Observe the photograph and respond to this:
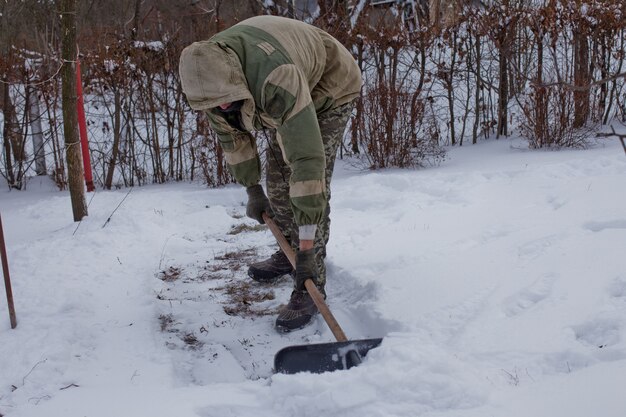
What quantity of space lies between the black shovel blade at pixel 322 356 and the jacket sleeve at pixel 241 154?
3.76 ft

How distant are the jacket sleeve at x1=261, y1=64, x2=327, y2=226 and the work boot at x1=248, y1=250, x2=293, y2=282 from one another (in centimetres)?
111

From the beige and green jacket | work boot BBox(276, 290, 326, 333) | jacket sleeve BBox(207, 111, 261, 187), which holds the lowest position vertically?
work boot BBox(276, 290, 326, 333)

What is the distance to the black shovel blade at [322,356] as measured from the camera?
95.3 inches

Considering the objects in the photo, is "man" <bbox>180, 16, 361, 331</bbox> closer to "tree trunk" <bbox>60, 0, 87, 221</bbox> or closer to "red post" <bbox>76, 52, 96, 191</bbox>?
"tree trunk" <bbox>60, 0, 87, 221</bbox>

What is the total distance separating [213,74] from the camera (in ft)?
7.64

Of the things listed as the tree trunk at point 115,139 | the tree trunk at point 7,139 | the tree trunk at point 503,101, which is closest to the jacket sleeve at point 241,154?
the tree trunk at point 115,139

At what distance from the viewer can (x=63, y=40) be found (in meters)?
4.03

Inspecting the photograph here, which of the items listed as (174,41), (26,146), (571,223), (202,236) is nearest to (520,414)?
(571,223)

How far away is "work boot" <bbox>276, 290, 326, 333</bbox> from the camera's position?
2963 mm

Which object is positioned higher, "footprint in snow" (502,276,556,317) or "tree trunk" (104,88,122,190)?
"tree trunk" (104,88,122,190)

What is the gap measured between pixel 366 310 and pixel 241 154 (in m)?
1.12

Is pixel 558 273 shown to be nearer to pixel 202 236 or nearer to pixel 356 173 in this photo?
pixel 202 236

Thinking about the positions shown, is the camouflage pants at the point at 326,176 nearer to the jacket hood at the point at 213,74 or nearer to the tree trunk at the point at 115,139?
the jacket hood at the point at 213,74

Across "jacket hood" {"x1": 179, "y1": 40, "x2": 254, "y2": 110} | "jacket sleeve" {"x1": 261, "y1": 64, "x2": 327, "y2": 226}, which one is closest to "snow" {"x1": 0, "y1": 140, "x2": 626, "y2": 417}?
"jacket sleeve" {"x1": 261, "y1": 64, "x2": 327, "y2": 226}
